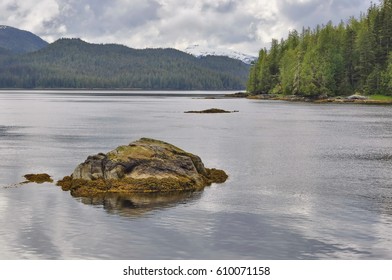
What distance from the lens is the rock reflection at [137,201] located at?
112 ft

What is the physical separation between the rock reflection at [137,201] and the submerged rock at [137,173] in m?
1.06

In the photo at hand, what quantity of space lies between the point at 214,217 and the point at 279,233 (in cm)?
480

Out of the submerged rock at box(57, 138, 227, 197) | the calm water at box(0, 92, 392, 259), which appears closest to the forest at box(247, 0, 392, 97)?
the calm water at box(0, 92, 392, 259)

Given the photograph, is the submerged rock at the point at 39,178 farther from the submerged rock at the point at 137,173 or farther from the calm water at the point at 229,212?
the submerged rock at the point at 137,173

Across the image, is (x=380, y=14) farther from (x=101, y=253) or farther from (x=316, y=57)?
(x=101, y=253)

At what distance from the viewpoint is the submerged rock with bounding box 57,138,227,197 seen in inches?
1566

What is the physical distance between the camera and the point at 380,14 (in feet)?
623

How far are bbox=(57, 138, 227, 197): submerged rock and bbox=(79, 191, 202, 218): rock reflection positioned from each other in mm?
1064

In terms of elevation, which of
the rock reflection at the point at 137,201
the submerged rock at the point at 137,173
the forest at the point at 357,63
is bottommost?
the rock reflection at the point at 137,201

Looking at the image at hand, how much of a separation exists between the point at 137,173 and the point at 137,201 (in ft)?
14.3

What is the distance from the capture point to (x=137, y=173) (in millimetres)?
40656

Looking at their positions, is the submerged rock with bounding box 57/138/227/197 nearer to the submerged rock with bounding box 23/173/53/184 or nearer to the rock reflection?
the rock reflection

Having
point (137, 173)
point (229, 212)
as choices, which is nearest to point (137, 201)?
point (137, 173)

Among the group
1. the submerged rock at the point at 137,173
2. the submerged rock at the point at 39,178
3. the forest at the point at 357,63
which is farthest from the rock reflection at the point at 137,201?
the forest at the point at 357,63
